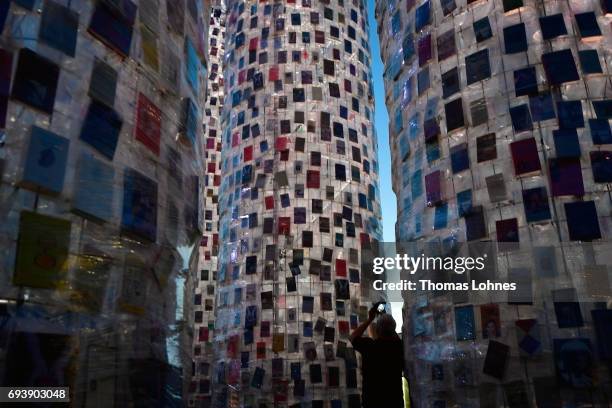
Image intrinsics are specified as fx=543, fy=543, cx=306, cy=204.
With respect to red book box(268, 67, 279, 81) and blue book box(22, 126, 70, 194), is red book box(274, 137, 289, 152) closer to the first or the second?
red book box(268, 67, 279, 81)

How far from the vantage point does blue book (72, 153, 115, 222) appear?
3480 mm

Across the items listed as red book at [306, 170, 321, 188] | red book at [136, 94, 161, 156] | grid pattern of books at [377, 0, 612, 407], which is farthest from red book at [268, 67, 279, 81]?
red book at [136, 94, 161, 156]

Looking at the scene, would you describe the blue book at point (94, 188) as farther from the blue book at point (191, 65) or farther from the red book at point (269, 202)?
the red book at point (269, 202)

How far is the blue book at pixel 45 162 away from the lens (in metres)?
3.17

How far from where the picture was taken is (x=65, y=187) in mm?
3381

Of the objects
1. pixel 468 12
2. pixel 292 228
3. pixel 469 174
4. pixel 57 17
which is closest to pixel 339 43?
pixel 292 228

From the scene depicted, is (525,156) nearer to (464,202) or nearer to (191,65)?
(464,202)

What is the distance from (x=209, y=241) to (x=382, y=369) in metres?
18.2

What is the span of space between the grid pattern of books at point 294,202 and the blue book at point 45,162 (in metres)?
10.1

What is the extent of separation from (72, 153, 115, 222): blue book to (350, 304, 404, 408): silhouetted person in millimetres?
2265

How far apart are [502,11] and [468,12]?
0.51m

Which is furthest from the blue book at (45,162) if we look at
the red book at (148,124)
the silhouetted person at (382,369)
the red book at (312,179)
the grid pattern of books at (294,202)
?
the red book at (312,179)

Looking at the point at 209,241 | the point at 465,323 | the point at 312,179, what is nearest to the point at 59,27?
the point at 465,323

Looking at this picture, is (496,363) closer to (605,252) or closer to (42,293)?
(605,252)
